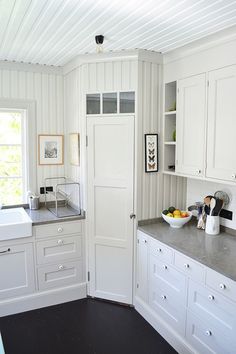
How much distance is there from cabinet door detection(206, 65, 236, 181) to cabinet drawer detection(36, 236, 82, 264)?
1566 millimetres

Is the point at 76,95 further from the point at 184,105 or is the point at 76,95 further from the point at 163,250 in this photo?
the point at 163,250

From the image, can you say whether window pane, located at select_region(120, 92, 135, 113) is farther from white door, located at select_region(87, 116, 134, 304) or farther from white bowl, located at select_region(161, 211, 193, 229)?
white bowl, located at select_region(161, 211, 193, 229)

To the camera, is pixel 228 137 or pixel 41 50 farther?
pixel 41 50

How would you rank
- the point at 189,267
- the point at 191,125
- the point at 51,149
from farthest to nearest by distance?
the point at 51,149
the point at 191,125
the point at 189,267

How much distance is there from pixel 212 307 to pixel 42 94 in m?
2.81

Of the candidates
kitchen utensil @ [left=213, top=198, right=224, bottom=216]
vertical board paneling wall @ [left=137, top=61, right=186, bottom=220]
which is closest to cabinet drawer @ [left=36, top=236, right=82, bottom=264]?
vertical board paneling wall @ [left=137, top=61, right=186, bottom=220]

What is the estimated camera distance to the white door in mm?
2945

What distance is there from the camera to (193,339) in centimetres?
228

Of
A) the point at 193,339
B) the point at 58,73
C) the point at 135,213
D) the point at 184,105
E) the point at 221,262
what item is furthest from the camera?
the point at 58,73

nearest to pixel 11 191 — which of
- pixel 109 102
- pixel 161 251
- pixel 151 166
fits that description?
pixel 109 102

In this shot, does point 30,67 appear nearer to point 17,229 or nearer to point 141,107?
point 141,107

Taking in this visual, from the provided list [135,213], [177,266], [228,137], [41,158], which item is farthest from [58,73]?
[177,266]

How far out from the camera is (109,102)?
295 centimetres

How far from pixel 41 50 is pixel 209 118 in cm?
172
